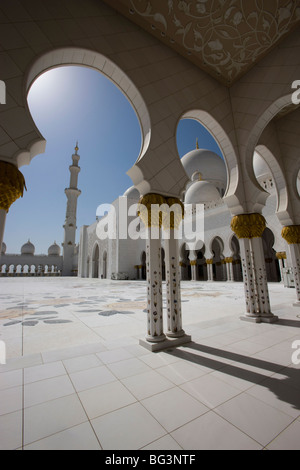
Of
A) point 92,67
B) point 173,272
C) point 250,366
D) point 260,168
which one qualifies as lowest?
point 250,366

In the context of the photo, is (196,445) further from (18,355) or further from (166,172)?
(166,172)

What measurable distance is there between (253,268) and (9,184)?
383 centimetres

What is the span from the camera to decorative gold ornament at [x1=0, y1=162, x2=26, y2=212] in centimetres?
193

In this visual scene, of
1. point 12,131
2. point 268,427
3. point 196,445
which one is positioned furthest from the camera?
point 12,131

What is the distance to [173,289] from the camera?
2.83m

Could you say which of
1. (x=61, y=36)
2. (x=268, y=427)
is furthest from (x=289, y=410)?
(x=61, y=36)

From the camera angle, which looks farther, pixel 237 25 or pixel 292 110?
pixel 292 110

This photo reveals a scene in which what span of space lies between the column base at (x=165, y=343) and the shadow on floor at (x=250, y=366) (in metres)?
0.09

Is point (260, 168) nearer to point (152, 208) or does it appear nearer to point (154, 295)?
point (152, 208)

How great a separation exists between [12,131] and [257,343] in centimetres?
347

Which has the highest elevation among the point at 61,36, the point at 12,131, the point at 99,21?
the point at 99,21

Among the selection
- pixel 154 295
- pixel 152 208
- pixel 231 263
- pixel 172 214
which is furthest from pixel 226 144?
pixel 231 263

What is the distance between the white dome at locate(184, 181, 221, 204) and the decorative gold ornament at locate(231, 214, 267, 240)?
13.9 meters

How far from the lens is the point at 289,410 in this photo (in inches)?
56.7
